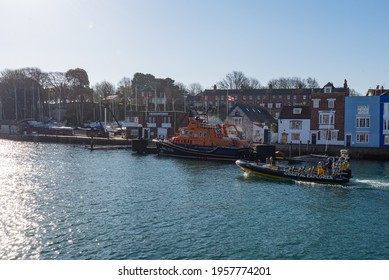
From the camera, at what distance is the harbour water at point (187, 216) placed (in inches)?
715

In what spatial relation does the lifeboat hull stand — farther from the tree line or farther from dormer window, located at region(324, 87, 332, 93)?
the tree line

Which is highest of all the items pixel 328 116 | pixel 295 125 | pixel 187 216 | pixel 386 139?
pixel 328 116

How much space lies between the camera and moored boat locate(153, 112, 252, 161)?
50281mm

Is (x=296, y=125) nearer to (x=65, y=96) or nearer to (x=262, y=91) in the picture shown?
(x=262, y=91)

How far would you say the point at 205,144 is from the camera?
53.3 meters

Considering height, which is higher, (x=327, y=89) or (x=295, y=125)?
(x=327, y=89)

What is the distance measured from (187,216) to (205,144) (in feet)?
98.7

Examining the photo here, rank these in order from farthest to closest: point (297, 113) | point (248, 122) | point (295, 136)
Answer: point (248, 122) → point (297, 113) → point (295, 136)

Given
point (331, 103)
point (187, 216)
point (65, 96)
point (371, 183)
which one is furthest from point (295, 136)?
point (65, 96)

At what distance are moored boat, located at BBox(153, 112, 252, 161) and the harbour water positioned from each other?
10.0 meters

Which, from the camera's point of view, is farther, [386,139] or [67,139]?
[67,139]

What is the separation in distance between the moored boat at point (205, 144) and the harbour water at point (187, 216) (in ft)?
33.0

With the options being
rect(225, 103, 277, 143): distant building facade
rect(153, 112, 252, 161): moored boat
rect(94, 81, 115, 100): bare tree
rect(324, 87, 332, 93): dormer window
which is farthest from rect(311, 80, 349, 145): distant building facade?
rect(94, 81, 115, 100): bare tree
